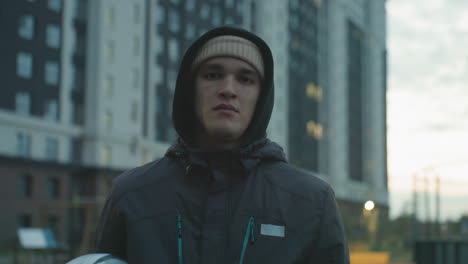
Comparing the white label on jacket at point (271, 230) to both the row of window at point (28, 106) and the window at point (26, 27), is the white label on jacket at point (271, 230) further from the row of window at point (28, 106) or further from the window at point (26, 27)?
the window at point (26, 27)

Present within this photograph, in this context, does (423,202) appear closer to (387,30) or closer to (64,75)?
(64,75)

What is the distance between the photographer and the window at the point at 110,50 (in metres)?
53.9

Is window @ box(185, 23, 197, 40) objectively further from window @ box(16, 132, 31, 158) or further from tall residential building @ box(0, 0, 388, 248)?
window @ box(16, 132, 31, 158)

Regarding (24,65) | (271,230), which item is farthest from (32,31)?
(271,230)

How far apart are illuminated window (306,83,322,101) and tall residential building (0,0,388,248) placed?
14cm

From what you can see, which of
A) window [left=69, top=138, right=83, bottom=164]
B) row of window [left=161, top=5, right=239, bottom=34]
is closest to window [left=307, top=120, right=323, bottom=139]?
row of window [left=161, top=5, right=239, bottom=34]

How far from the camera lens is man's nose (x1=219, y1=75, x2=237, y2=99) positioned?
2.76 metres

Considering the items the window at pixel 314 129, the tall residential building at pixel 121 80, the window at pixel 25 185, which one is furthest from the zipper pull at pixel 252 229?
the window at pixel 314 129

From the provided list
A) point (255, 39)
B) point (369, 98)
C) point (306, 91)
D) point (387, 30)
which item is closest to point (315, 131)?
point (306, 91)

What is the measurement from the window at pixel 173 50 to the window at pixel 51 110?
1566 centimetres

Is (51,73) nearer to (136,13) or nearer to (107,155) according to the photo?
(107,155)

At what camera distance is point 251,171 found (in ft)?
9.00

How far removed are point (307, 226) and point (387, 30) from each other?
5046 inches

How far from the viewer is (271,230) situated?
102 inches
